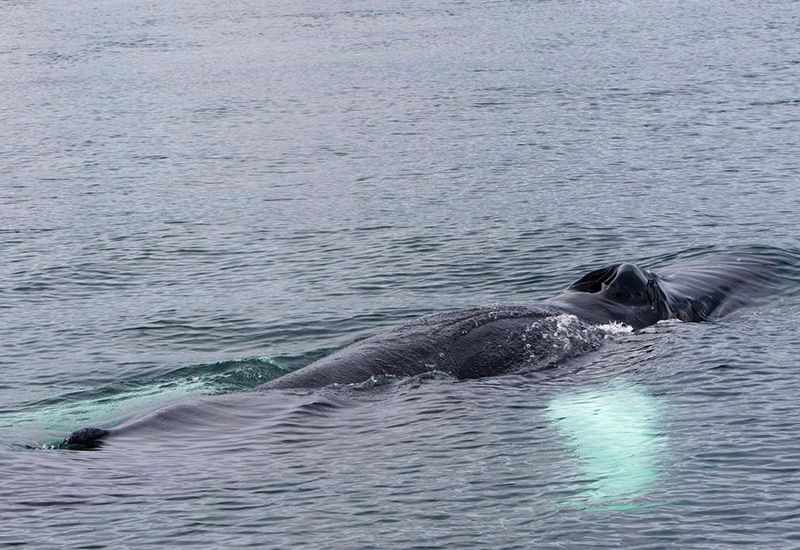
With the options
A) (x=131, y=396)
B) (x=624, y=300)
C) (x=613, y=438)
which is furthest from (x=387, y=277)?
(x=613, y=438)

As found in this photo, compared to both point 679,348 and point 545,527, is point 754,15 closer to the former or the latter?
point 679,348

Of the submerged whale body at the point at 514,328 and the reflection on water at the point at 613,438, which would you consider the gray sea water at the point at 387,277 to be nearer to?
the reflection on water at the point at 613,438

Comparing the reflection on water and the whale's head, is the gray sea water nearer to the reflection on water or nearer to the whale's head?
the reflection on water

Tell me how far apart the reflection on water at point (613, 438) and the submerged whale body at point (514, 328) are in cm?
149

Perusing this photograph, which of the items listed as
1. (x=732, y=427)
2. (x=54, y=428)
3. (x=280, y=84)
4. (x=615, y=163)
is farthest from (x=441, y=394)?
(x=280, y=84)

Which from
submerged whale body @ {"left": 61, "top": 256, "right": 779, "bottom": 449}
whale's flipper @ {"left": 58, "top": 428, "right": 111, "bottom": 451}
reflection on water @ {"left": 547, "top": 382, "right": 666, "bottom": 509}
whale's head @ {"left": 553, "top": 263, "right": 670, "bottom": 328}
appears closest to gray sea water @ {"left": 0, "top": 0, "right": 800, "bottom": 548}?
reflection on water @ {"left": 547, "top": 382, "right": 666, "bottom": 509}

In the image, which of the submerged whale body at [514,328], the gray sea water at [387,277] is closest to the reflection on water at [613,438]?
the gray sea water at [387,277]

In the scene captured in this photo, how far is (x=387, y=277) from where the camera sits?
28.7m

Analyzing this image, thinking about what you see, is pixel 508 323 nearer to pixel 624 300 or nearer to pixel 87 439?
pixel 624 300

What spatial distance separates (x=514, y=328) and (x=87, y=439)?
23.4 ft

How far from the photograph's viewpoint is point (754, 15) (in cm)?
6975

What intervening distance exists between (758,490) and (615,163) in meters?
24.5

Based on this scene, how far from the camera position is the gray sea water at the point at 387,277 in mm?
15352

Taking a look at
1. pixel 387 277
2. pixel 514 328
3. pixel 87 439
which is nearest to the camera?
pixel 87 439
